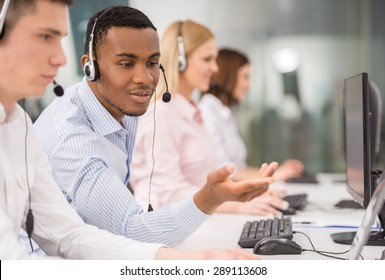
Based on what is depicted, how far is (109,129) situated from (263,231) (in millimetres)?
534

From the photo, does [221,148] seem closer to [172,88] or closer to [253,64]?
[253,64]

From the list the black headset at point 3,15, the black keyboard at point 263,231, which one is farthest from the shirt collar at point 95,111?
the black keyboard at point 263,231

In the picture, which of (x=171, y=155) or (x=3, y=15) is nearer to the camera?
(x=3, y=15)

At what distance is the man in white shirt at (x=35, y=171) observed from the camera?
1191 millimetres

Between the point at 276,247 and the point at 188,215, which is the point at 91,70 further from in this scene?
the point at 276,247

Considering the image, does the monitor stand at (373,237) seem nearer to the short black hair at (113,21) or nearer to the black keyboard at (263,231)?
the black keyboard at (263,231)

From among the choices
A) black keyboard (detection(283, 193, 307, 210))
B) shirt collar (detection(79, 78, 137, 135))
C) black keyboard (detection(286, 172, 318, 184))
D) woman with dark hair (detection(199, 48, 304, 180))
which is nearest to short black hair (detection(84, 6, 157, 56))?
shirt collar (detection(79, 78, 137, 135))

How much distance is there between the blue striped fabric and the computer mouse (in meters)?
0.18

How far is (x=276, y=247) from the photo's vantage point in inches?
59.4

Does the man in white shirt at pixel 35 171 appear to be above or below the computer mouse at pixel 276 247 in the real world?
above

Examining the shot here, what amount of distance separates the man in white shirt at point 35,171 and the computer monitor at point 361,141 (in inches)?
17.5

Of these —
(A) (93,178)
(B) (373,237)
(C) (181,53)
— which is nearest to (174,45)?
(C) (181,53)

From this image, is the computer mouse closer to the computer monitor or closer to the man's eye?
the computer monitor

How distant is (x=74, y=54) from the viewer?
62.2 inches
